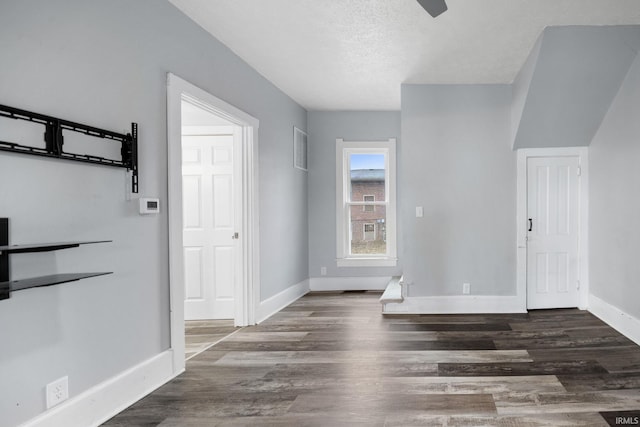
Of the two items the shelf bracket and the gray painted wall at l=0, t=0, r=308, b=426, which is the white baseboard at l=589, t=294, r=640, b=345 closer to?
the gray painted wall at l=0, t=0, r=308, b=426

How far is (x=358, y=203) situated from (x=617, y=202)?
349cm

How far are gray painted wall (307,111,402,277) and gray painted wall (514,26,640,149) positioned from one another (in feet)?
7.77

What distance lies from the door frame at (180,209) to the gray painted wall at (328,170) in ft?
7.33

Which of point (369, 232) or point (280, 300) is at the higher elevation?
point (369, 232)

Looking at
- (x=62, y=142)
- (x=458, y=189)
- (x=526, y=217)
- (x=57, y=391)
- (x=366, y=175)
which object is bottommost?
(x=57, y=391)

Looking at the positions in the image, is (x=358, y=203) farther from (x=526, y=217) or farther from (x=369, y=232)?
(x=526, y=217)

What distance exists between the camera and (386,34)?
389cm

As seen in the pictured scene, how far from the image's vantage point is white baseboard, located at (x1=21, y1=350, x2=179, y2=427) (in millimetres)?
2227

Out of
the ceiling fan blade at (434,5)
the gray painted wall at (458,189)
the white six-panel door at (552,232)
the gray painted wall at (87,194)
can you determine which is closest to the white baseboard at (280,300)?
the gray painted wall at (458,189)

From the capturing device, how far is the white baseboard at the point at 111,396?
2.23 metres

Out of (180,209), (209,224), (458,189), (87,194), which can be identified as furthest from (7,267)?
(458,189)

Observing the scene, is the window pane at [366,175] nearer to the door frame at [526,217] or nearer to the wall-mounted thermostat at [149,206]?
the door frame at [526,217]

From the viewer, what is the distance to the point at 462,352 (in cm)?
373

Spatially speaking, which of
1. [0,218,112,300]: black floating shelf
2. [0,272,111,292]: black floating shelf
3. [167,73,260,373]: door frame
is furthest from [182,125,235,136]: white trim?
[0,218,112,300]: black floating shelf
